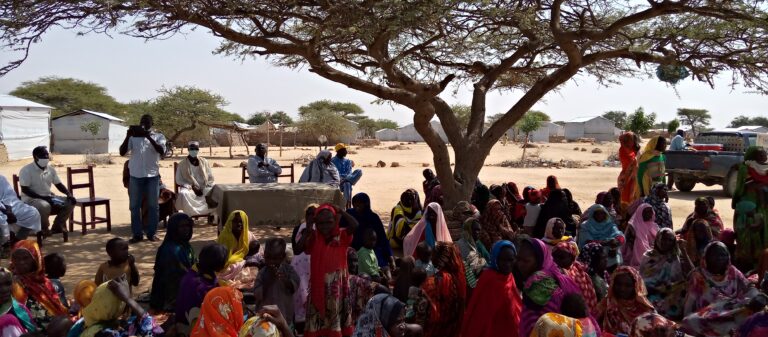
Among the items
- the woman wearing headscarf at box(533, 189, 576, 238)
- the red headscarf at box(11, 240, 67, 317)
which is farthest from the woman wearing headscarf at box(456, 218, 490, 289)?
the red headscarf at box(11, 240, 67, 317)

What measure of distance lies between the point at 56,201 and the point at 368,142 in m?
40.5

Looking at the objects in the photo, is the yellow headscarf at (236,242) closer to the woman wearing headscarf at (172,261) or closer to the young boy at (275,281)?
the woman wearing headscarf at (172,261)

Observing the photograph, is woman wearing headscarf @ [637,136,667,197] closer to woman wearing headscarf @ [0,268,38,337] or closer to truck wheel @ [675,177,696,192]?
woman wearing headscarf @ [0,268,38,337]

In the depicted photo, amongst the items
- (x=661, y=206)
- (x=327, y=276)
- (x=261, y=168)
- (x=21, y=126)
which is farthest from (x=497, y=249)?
(x=21, y=126)

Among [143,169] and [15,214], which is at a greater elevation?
[143,169]

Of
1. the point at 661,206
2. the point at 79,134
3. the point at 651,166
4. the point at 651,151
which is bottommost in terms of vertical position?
the point at 661,206

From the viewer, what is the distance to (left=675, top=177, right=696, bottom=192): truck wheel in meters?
16.0

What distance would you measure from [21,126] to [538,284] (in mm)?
30546

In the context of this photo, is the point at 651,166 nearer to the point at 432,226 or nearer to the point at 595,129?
the point at 432,226

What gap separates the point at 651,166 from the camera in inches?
335

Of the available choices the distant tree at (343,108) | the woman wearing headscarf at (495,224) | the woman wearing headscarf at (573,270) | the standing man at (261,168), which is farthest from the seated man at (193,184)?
the distant tree at (343,108)

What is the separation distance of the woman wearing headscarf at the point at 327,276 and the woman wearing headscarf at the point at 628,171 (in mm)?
5322

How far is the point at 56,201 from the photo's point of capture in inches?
328

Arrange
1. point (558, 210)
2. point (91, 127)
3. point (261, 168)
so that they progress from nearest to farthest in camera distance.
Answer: point (558, 210)
point (261, 168)
point (91, 127)
